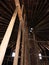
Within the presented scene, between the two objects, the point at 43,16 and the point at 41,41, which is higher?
the point at 43,16

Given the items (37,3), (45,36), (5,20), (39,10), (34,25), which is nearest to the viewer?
(37,3)

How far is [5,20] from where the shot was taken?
645 centimetres

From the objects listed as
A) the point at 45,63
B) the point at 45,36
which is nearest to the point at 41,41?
the point at 45,36

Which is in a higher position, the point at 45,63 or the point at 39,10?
the point at 39,10

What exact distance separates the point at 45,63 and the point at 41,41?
1.23 meters

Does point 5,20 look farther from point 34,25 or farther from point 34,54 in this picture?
point 34,54

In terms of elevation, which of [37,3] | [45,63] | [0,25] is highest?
[37,3]

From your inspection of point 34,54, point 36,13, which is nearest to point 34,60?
point 34,54

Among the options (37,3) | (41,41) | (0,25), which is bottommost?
(41,41)

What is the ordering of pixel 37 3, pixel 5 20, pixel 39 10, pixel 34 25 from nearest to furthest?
1. pixel 37 3
2. pixel 39 10
3. pixel 5 20
4. pixel 34 25

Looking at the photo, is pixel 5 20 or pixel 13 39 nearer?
pixel 5 20

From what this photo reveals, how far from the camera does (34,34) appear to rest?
23.3ft

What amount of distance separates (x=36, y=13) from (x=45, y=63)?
113 inches

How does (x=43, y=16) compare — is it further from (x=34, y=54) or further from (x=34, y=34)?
(x=34, y=54)
